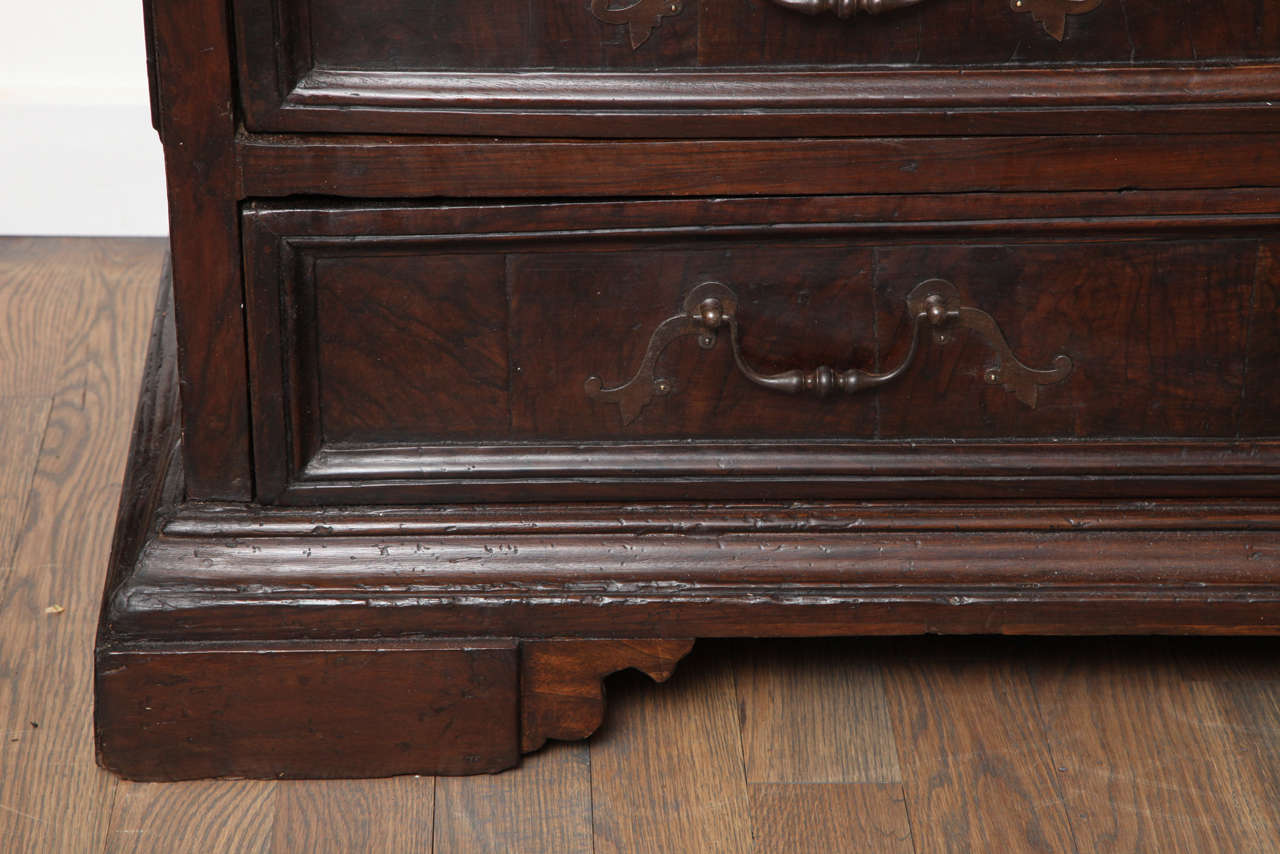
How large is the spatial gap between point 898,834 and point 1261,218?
1.42 ft

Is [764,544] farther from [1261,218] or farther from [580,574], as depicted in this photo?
[1261,218]

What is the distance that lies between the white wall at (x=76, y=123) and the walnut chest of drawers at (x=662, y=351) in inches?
27.1

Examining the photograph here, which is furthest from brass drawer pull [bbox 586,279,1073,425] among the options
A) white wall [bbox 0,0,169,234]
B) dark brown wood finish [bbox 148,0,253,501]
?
white wall [bbox 0,0,169,234]

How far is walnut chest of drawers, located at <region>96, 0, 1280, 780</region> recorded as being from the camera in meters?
0.90

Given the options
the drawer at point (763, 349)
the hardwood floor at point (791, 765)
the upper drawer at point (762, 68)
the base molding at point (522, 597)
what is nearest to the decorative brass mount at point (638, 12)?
the upper drawer at point (762, 68)

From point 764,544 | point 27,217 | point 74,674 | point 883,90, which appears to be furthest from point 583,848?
point 27,217

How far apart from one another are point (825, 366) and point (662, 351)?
100 millimetres

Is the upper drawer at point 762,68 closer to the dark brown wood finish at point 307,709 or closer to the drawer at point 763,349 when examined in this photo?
the drawer at point 763,349

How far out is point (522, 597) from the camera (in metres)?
1.01

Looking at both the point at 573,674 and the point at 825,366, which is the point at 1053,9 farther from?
the point at 573,674

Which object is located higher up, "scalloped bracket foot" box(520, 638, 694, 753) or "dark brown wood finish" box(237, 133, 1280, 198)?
"dark brown wood finish" box(237, 133, 1280, 198)

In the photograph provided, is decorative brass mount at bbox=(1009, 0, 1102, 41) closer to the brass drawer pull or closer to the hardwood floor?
the brass drawer pull

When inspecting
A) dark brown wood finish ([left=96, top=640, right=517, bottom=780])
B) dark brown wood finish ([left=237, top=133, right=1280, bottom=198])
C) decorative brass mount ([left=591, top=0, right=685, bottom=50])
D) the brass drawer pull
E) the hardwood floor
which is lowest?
the hardwood floor

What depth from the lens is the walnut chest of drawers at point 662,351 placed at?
90 centimetres
